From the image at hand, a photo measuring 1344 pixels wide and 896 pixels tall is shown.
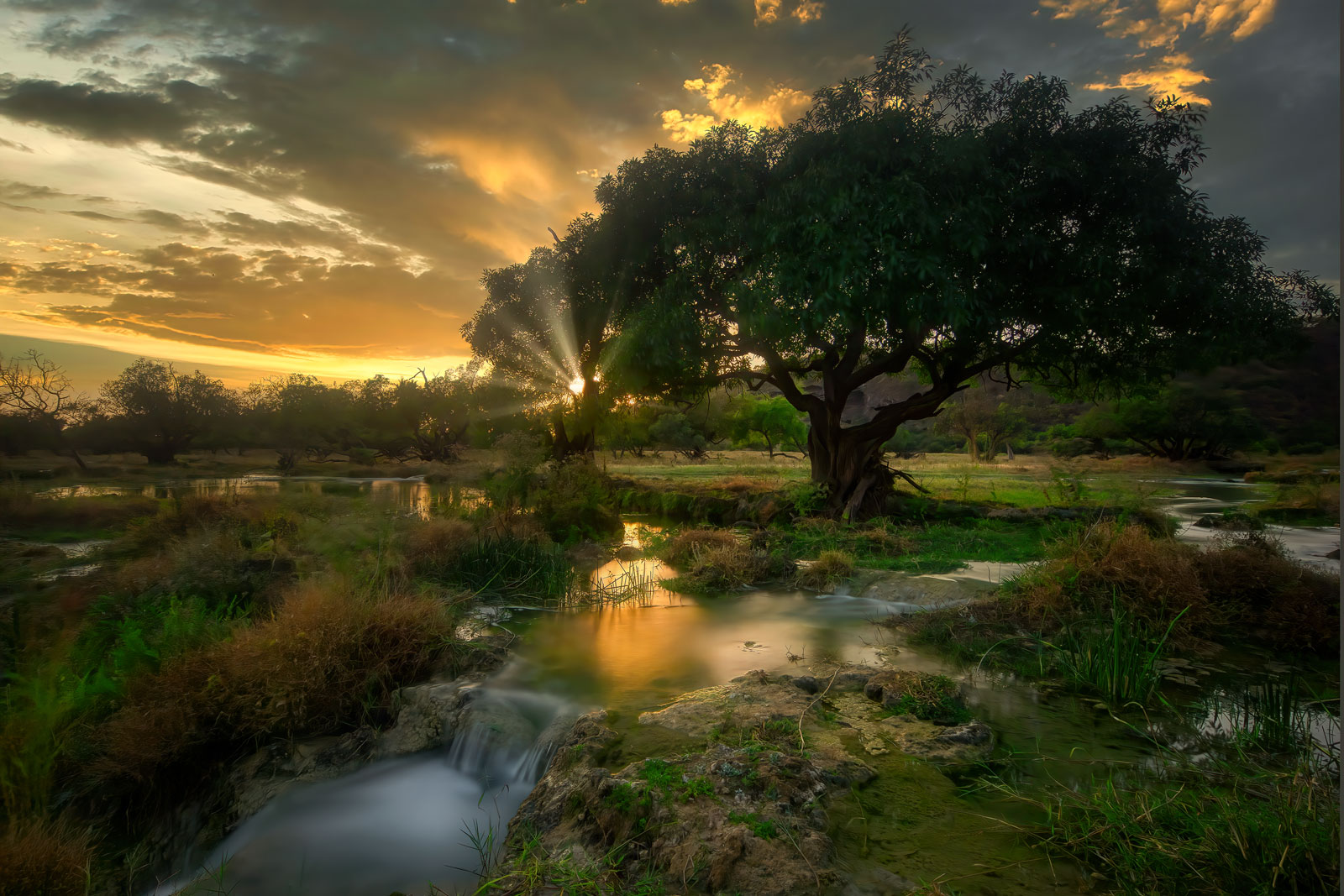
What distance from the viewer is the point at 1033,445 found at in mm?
61375

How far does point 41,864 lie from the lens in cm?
391

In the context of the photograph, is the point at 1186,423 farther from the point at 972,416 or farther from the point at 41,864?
the point at 41,864

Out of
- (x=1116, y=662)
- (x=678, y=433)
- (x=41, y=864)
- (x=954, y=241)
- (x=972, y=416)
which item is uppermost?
(x=954, y=241)

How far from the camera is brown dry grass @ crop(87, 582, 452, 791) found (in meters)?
5.43

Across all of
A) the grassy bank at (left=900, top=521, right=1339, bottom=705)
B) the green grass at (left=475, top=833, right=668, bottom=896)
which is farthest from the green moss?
the grassy bank at (left=900, top=521, right=1339, bottom=705)

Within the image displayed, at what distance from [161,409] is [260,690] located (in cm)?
2644

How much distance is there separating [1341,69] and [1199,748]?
491 cm

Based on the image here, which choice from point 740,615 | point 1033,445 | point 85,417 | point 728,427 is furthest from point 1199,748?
point 1033,445

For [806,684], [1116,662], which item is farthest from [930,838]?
[1116,662]

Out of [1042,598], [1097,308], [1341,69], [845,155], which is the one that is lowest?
[1042,598]

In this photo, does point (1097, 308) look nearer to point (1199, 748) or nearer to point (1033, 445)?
point (1199, 748)

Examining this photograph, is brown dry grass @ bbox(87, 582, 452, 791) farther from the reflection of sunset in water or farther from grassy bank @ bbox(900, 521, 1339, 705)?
grassy bank @ bbox(900, 521, 1339, 705)

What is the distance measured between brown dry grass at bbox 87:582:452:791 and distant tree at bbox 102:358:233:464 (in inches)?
874

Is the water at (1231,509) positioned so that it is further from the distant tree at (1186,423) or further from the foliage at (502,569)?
the foliage at (502,569)
